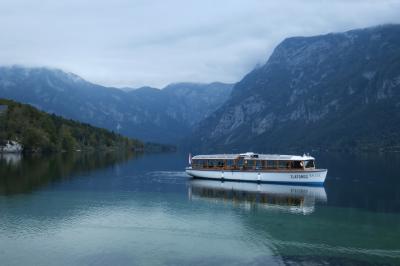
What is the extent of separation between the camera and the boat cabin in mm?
104425

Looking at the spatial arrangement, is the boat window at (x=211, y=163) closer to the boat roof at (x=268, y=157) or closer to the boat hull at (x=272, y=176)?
the boat roof at (x=268, y=157)

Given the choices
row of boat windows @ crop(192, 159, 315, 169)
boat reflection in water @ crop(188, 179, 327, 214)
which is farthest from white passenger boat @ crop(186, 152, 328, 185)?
boat reflection in water @ crop(188, 179, 327, 214)

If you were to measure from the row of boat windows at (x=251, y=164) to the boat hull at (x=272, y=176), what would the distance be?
2.39m

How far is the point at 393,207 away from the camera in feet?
228

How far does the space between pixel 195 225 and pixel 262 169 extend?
55.5m

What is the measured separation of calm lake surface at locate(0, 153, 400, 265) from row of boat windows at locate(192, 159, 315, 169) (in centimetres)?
1145

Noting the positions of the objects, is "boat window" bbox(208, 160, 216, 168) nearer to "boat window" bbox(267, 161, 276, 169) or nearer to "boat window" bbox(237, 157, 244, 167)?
"boat window" bbox(237, 157, 244, 167)

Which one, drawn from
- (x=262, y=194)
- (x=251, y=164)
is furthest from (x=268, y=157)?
(x=262, y=194)

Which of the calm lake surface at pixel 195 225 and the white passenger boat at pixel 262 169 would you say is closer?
the calm lake surface at pixel 195 225

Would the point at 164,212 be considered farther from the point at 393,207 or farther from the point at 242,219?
the point at 393,207

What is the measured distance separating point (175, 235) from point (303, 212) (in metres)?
23.7

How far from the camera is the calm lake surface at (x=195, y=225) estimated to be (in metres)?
40.3

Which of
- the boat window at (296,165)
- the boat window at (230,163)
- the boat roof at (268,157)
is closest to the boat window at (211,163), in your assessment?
the boat roof at (268,157)

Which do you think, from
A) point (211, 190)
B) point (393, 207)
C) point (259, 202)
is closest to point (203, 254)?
point (259, 202)
